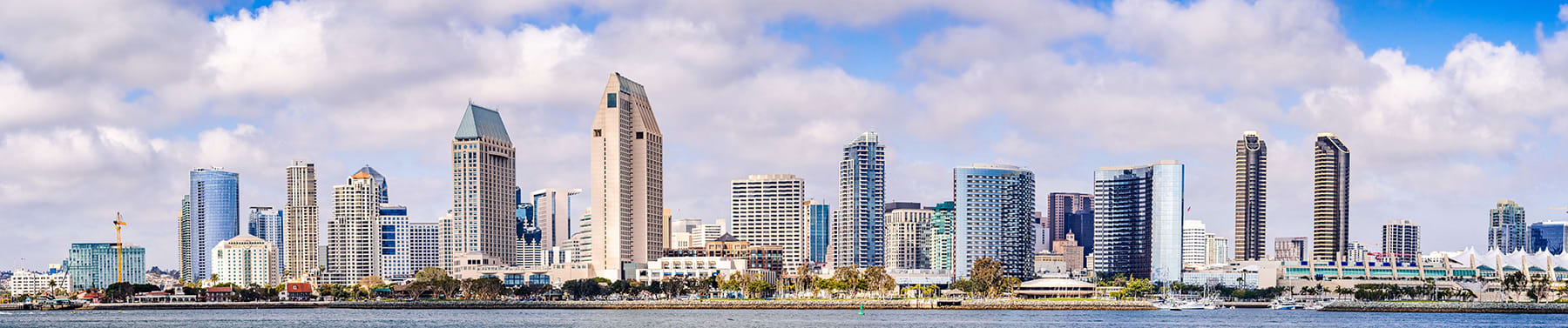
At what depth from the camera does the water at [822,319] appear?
162125mm

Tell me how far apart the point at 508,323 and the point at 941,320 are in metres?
41.7

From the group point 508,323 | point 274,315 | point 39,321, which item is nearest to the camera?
point 508,323

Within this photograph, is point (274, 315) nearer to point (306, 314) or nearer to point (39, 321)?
point (306, 314)

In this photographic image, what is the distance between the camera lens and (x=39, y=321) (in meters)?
181

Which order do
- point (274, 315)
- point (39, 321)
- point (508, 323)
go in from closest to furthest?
point (508, 323) < point (39, 321) < point (274, 315)

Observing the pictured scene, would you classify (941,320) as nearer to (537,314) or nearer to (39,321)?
(537,314)

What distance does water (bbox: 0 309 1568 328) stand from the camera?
162125 millimetres

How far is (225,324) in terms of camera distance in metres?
171

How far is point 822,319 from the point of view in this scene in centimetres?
17112

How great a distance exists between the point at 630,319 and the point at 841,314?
25.8 meters

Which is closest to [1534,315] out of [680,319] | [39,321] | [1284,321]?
[1284,321]

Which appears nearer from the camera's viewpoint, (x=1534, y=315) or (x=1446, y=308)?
Answer: (x=1534, y=315)

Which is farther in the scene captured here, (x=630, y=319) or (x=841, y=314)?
(x=841, y=314)

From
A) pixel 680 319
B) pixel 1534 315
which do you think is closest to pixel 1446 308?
pixel 1534 315
